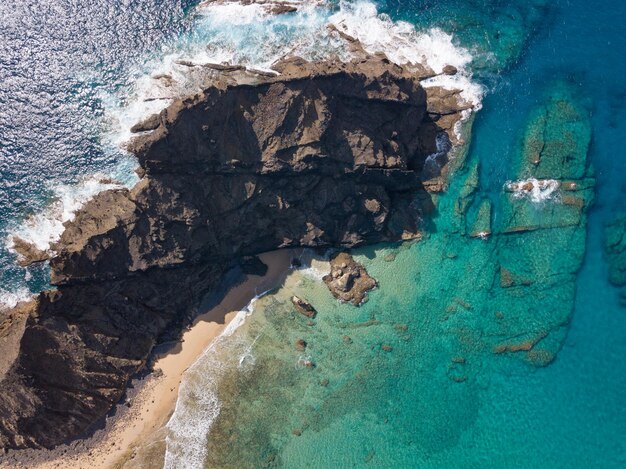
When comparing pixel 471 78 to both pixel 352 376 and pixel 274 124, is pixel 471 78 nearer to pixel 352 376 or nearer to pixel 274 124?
pixel 274 124

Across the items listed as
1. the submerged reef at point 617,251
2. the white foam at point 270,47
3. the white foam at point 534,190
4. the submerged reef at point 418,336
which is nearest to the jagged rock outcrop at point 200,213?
the white foam at point 270,47

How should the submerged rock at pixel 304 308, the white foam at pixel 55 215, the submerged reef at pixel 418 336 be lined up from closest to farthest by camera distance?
1. the submerged reef at pixel 418 336
2. the white foam at pixel 55 215
3. the submerged rock at pixel 304 308

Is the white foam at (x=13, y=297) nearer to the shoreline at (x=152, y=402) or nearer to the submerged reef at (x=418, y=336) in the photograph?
the shoreline at (x=152, y=402)

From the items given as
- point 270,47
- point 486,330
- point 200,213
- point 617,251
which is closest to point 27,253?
point 200,213

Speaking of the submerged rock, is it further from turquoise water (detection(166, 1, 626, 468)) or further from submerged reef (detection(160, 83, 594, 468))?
turquoise water (detection(166, 1, 626, 468))

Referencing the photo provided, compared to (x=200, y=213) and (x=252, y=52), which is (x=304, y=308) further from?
(x=252, y=52)

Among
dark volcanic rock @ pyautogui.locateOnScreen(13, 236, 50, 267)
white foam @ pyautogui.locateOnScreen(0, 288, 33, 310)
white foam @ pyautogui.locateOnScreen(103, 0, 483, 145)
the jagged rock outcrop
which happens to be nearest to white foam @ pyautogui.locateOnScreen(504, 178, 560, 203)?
white foam @ pyautogui.locateOnScreen(103, 0, 483, 145)
